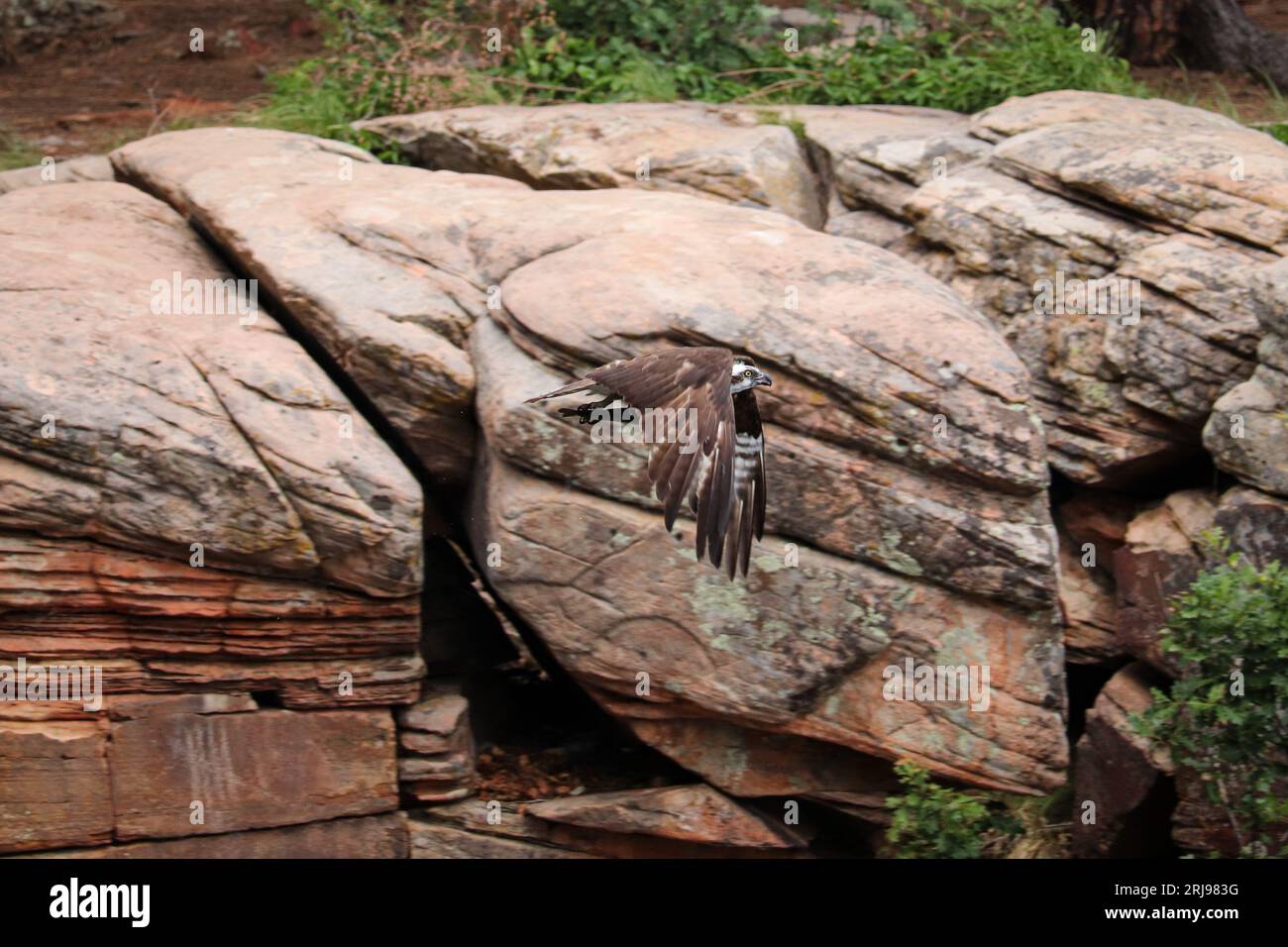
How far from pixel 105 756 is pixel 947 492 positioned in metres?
3.82

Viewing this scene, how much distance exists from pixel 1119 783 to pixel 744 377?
110 inches

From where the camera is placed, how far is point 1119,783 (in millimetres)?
6629

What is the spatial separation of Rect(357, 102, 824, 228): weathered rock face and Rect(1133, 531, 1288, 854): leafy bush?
3.57m

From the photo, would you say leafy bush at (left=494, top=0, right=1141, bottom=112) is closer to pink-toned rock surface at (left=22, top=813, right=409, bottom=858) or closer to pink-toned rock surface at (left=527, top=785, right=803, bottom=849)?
pink-toned rock surface at (left=527, top=785, right=803, bottom=849)

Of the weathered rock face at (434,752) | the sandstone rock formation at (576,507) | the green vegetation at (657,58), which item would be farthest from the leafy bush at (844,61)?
the weathered rock face at (434,752)

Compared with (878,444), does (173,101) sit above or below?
above

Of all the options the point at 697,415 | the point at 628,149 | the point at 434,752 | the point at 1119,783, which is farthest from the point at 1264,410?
the point at 434,752

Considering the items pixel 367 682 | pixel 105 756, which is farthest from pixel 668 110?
pixel 105 756

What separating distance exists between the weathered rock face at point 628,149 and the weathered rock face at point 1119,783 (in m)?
3.33

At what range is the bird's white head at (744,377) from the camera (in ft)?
→ 18.3

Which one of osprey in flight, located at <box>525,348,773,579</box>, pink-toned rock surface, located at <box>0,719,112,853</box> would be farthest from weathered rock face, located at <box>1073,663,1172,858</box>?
pink-toned rock surface, located at <box>0,719,112,853</box>

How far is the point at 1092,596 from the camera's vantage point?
7.17m

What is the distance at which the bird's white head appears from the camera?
5.57m

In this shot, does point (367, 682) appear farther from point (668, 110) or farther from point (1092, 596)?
point (668, 110)
